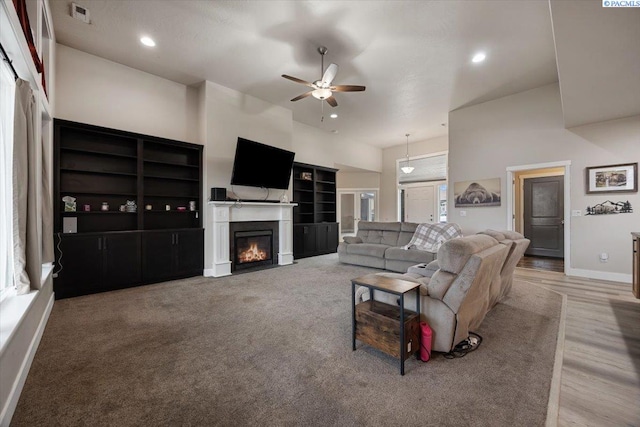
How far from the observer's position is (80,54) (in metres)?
3.89

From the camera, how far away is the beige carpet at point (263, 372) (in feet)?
4.89

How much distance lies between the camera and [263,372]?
6.19 feet

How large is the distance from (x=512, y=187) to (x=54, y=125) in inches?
→ 301

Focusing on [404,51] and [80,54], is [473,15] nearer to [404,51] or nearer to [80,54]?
[404,51]

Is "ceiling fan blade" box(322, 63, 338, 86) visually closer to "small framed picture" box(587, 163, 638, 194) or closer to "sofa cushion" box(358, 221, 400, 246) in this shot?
"sofa cushion" box(358, 221, 400, 246)

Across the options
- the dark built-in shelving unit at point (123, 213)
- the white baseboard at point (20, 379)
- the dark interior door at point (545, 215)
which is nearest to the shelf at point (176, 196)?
the dark built-in shelving unit at point (123, 213)

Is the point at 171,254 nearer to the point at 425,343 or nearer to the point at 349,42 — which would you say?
the point at 425,343

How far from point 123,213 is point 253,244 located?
222 cm

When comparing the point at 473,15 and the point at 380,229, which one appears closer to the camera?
the point at 473,15

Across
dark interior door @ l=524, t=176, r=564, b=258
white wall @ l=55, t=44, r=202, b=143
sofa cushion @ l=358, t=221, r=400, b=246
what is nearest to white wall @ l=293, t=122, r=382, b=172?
sofa cushion @ l=358, t=221, r=400, b=246

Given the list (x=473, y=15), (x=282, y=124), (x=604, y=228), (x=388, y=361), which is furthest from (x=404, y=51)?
(x=604, y=228)

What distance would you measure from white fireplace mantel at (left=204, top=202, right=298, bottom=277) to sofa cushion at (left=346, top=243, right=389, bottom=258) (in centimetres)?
138

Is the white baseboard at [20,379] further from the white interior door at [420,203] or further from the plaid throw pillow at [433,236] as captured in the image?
the white interior door at [420,203]

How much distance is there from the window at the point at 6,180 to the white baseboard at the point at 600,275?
7.50m
